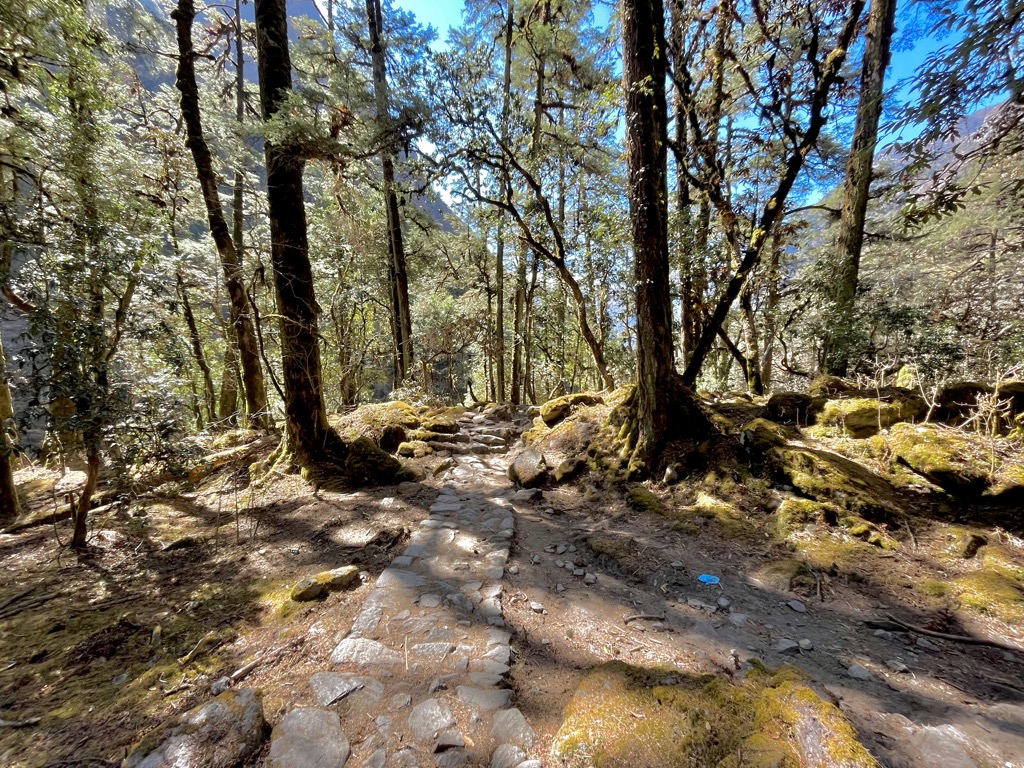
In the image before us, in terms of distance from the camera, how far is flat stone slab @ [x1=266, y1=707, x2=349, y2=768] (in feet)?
5.27

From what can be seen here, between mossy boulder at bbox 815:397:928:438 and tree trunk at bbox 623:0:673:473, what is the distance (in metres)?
1.99

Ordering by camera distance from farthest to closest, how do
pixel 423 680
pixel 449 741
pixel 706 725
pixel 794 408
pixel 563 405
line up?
pixel 563 405 → pixel 794 408 → pixel 423 680 → pixel 449 741 → pixel 706 725

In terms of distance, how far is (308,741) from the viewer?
169 cm

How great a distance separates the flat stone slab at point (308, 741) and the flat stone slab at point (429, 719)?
1.01 ft

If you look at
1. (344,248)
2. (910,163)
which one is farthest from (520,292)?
(910,163)

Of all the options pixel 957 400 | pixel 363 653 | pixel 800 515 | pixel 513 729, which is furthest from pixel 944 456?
pixel 363 653

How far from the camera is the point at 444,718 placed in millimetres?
1831

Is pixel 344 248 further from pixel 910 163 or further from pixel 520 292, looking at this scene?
pixel 910 163

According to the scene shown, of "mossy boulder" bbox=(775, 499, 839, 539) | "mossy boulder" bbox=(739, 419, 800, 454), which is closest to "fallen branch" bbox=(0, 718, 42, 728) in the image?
"mossy boulder" bbox=(775, 499, 839, 539)

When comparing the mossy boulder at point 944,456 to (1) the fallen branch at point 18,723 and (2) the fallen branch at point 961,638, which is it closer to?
(2) the fallen branch at point 961,638

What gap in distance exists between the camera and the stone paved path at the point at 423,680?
65.6 inches

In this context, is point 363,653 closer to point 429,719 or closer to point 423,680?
point 423,680

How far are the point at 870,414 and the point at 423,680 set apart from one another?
17.5ft

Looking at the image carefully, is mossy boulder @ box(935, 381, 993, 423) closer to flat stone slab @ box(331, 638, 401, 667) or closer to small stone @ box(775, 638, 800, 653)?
small stone @ box(775, 638, 800, 653)
